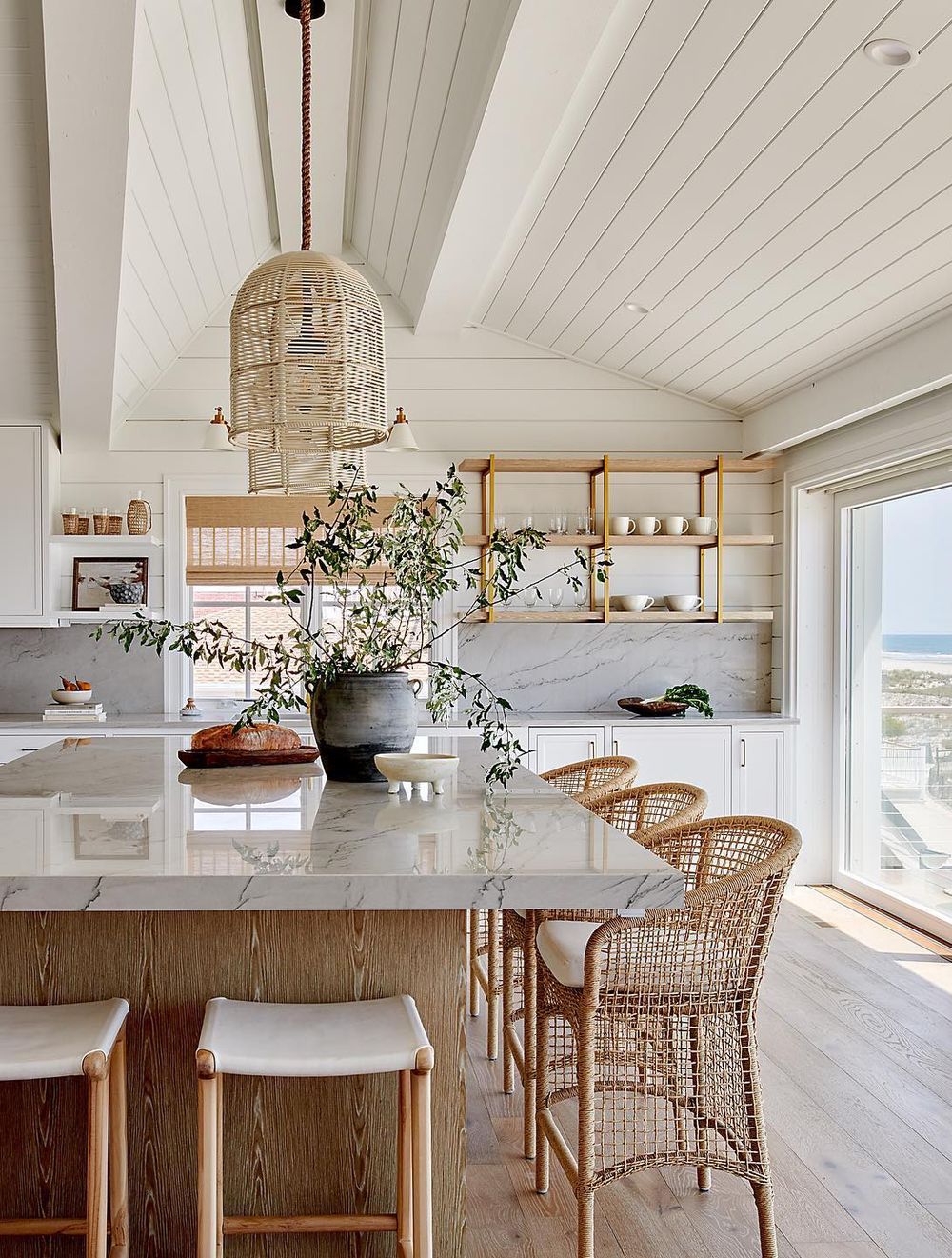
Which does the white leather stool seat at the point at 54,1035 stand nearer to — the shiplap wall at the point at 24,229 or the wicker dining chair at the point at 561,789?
the wicker dining chair at the point at 561,789

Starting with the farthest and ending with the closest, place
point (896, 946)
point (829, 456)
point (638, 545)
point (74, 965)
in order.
→ 1. point (638, 545)
2. point (829, 456)
3. point (896, 946)
4. point (74, 965)

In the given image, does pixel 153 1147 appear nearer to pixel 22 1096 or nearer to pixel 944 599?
pixel 22 1096

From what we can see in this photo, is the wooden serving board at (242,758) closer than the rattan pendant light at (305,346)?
No

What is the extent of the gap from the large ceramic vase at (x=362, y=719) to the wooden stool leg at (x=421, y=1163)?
1.09 metres

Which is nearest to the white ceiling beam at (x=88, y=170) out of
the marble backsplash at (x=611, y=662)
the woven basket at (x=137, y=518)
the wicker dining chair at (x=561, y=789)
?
the woven basket at (x=137, y=518)

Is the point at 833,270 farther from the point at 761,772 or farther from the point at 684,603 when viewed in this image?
the point at 761,772

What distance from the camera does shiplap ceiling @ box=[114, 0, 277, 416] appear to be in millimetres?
3479

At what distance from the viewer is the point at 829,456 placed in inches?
211

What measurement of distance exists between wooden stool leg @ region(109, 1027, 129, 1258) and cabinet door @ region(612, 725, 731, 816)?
12.5 ft

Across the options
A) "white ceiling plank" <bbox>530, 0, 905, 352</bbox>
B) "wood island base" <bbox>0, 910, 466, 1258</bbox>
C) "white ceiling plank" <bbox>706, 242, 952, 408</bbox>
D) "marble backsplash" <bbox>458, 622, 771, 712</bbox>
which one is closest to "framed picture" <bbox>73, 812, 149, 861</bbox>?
"wood island base" <bbox>0, 910, 466, 1258</bbox>

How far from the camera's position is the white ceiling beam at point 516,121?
2771mm

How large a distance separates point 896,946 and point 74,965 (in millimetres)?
3741

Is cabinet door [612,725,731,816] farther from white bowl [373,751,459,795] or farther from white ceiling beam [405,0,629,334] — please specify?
white bowl [373,751,459,795]

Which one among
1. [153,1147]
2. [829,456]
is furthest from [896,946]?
[153,1147]
